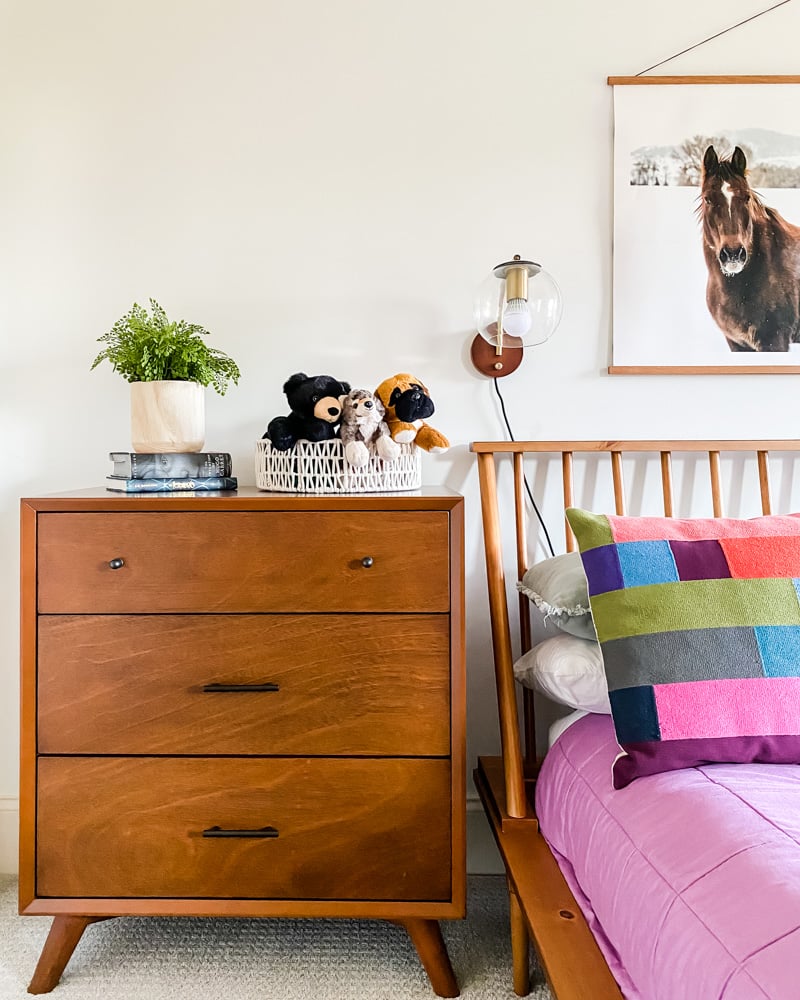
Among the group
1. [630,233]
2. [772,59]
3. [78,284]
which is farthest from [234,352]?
[772,59]

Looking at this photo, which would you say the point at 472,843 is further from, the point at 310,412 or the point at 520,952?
the point at 310,412

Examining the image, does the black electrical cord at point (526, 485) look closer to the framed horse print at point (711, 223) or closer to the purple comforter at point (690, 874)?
the framed horse print at point (711, 223)

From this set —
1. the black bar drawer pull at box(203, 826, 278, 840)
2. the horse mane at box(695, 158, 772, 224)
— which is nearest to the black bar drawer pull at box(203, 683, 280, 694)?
the black bar drawer pull at box(203, 826, 278, 840)

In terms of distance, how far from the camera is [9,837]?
1.80 m

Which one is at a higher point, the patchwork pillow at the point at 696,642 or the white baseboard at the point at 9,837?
the patchwork pillow at the point at 696,642

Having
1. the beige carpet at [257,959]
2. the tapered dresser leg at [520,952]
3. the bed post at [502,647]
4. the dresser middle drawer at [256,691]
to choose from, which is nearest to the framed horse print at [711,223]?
the bed post at [502,647]

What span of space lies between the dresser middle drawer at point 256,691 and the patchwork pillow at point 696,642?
0.32m

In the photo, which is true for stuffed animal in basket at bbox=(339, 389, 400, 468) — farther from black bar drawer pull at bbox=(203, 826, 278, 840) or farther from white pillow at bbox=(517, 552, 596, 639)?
black bar drawer pull at bbox=(203, 826, 278, 840)

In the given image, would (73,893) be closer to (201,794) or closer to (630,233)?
(201,794)

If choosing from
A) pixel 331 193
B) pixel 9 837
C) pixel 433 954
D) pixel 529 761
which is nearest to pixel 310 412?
pixel 331 193

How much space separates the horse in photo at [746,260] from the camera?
175 cm

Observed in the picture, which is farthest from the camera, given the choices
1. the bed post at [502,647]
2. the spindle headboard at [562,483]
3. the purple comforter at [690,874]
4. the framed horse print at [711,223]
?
the framed horse print at [711,223]

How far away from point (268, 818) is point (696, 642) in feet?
2.53

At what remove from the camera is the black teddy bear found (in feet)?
4.71
